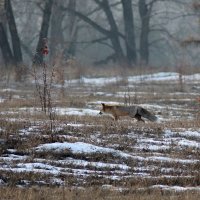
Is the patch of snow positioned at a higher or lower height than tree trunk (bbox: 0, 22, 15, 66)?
lower

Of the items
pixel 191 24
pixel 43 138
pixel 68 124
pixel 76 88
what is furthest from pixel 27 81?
pixel 191 24

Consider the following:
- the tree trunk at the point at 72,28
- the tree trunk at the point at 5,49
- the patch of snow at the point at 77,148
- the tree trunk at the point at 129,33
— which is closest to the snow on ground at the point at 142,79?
the tree trunk at the point at 5,49

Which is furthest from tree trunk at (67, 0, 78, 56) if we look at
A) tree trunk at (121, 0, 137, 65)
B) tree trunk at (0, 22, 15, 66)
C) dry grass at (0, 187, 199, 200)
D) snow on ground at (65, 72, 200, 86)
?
dry grass at (0, 187, 199, 200)

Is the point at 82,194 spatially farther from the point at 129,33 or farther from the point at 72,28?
the point at 72,28

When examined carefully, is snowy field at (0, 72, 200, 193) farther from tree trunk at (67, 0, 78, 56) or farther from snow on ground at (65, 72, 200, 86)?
tree trunk at (67, 0, 78, 56)

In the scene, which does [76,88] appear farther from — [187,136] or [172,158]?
[172,158]

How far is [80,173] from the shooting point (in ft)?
34.4

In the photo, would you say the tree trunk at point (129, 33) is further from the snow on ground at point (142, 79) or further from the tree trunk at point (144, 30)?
the snow on ground at point (142, 79)

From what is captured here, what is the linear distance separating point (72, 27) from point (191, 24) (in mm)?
20236

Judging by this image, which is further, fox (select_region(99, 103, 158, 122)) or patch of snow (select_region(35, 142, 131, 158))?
fox (select_region(99, 103, 158, 122))

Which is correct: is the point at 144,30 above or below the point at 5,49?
above

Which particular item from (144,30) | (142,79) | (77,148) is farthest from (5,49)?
(77,148)

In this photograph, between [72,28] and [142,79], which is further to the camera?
[72,28]

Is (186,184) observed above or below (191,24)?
below
